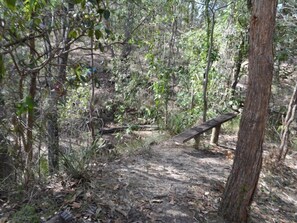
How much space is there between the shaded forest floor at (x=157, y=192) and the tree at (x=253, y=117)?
0.32 meters

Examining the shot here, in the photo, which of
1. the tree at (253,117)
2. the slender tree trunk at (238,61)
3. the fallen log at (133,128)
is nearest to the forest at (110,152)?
the tree at (253,117)

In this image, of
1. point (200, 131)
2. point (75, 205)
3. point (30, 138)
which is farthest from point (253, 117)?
point (30, 138)

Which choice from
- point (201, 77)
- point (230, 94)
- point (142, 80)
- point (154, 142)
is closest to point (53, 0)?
point (154, 142)

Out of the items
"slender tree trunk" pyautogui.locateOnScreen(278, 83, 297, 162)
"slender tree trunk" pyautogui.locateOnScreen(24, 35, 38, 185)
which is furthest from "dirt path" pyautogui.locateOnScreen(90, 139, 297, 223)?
"slender tree trunk" pyautogui.locateOnScreen(24, 35, 38, 185)

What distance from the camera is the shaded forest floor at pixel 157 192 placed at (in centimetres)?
314

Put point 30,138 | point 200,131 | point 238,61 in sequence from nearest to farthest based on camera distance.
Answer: point 30,138 → point 200,131 → point 238,61

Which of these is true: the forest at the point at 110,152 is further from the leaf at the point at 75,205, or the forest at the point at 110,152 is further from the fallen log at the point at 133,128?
the fallen log at the point at 133,128

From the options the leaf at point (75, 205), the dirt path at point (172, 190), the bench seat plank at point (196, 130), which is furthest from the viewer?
the bench seat plank at point (196, 130)

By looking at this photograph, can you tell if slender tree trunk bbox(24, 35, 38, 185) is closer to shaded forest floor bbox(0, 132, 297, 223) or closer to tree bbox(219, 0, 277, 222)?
shaded forest floor bbox(0, 132, 297, 223)

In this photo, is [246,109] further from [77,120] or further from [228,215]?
[77,120]

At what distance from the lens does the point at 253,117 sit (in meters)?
3.02

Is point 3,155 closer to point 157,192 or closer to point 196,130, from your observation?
point 157,192

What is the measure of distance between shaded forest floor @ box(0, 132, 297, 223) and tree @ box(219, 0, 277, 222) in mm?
318

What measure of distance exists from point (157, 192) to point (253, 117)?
1397 mm
